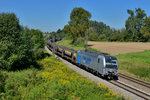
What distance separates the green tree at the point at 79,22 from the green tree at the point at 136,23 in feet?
147

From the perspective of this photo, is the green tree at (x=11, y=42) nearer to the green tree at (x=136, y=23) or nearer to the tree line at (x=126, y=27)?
the tree line at (x=126, y=27)

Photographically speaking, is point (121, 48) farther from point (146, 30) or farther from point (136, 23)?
point (136, 23)

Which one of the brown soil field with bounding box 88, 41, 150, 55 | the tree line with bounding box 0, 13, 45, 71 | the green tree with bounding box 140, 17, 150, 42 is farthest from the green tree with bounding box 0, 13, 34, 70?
the green tree with bounding box 140, 17, 150, 42

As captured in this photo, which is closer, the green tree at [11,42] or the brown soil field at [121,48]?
the green tree at [11,42]

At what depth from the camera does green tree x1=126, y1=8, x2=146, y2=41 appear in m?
100

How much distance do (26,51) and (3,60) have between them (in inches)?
148

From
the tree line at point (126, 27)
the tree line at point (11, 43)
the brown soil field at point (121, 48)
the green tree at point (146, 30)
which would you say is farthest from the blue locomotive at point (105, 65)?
the green tree at point (146, 30)

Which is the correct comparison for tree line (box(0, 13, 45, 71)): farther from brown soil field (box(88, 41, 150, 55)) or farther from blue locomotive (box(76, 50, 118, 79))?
brown soil field (box(88, 41, 150, 55))

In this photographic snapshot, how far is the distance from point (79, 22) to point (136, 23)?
167 feet

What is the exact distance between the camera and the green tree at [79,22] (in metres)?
69.1

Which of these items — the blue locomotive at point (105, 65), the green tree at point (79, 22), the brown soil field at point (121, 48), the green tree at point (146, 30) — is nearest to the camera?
the blue locomotive at point (105, 65)

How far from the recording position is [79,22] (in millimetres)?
71000

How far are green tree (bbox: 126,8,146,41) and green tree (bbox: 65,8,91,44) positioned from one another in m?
44.7

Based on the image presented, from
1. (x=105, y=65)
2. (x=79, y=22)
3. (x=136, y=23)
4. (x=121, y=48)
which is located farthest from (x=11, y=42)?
(x=136, y=23)
